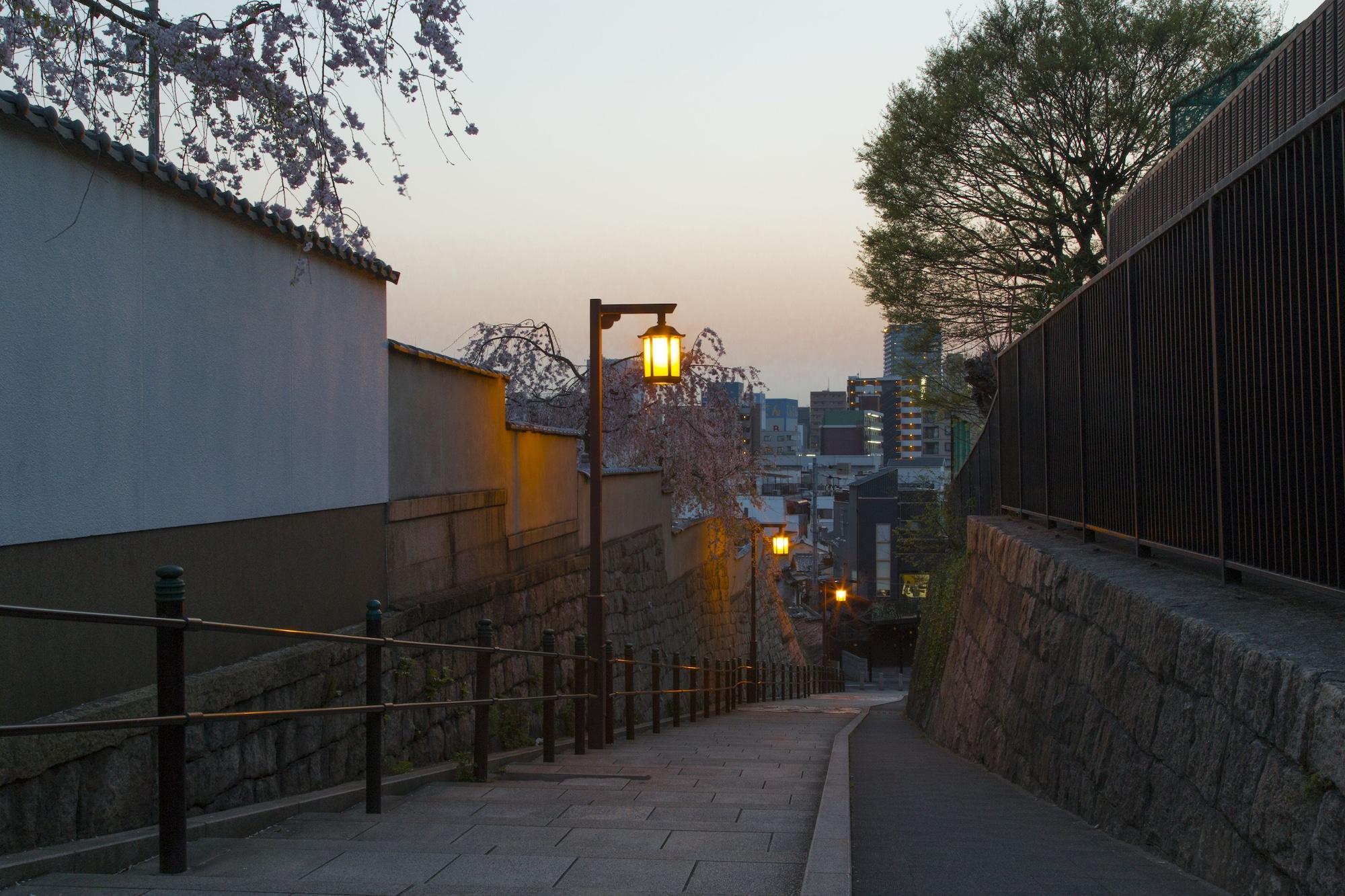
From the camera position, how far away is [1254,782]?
148 inches

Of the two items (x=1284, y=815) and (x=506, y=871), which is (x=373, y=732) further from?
(x=1284, y=815)


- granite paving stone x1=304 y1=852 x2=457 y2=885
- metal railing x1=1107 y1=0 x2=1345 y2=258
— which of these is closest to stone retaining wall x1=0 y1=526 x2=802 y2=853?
granite paving stone x1=304 y1=852 x2=457 y2=885

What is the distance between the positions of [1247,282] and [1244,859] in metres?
2.49

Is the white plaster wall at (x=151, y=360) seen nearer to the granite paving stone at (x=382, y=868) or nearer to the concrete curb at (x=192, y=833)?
the concrete curb at (x=192, y=833)

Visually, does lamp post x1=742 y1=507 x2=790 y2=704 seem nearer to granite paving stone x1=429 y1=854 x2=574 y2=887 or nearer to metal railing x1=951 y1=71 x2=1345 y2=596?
metal railing x1=951 y1=71 x2=1345 y2=596

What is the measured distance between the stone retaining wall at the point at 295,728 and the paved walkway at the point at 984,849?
2.93 m

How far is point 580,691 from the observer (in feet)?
32.8

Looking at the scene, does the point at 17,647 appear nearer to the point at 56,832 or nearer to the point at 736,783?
the point at 56,832

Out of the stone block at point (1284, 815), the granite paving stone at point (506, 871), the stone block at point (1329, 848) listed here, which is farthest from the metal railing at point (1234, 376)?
the granite paving stone at point (506, 871)

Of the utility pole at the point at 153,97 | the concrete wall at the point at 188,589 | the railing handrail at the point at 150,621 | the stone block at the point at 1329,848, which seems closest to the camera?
the stone block at the point at 1329,848

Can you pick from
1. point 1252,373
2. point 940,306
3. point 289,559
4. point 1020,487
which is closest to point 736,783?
point 289,559

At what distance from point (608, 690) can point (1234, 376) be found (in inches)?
274

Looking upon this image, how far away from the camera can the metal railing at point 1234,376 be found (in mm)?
4285

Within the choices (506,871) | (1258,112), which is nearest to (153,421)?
(506,871)
